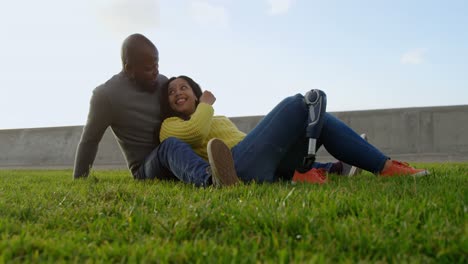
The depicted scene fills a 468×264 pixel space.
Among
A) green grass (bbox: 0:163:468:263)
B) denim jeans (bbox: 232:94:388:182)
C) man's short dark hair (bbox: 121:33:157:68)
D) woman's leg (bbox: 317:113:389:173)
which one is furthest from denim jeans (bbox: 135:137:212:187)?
woman's leg (bbox: 317:113:389:173)

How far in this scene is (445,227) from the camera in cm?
160

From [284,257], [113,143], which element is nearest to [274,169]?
[284,257]

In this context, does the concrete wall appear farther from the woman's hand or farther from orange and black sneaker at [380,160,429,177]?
the woman's hand

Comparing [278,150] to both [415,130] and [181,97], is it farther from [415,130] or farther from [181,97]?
[415,130]

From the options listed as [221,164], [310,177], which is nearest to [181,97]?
[221,164]

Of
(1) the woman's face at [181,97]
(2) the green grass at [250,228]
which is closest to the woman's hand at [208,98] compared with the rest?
(1) the woman's face at [181,97]

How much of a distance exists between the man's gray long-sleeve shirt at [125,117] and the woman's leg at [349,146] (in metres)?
1.42

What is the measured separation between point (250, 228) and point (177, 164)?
156 cm

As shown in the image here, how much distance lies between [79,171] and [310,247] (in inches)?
123

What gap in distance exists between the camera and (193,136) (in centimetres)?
342

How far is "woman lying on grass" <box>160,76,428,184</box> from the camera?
308 centimetres

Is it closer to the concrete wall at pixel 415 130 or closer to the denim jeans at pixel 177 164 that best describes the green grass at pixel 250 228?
the denim jeans at pixel 177 164

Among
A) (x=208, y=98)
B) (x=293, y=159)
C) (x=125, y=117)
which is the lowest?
(x=293, y=159)

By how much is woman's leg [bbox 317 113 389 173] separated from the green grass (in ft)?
2.74
